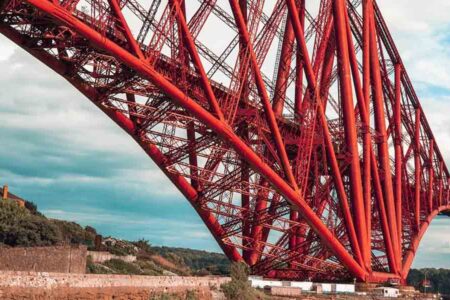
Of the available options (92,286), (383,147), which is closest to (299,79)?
(383,147)

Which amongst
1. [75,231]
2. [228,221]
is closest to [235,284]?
[228,221]

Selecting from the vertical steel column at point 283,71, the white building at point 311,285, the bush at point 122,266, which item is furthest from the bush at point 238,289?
the bush at point 122,266

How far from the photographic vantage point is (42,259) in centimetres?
2608

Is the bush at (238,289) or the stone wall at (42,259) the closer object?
the stone wall at (42,259)

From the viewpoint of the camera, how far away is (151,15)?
1167 inches

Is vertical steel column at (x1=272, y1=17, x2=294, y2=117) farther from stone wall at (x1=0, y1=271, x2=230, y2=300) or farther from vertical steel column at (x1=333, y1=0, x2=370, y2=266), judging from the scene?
stone wall at (x1=0, y1=271, x2=230, y2=300)

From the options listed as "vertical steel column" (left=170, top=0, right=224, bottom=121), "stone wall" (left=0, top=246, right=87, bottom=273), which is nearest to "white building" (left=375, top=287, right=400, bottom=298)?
"vertical steel column" (left=170, top=0, right=224, bottom=121)

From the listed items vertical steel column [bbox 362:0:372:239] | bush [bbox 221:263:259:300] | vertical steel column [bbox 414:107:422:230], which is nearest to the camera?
bush [bbox 221:263:259:300]

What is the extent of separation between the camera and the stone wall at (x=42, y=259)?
84.2 feet

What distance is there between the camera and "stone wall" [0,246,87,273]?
84.2ft

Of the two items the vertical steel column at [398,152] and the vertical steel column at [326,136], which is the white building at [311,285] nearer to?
the vertical steel column at [326,136]

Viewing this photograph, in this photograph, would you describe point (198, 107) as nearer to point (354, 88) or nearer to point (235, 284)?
point (235, 284)

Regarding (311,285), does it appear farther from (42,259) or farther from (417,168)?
(417,168)

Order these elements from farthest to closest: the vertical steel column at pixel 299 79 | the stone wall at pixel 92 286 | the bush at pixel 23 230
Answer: the bush at pixel 23 230 < the vertical steel column at pixel 299 79 < the stone wall at pixel 92 286
